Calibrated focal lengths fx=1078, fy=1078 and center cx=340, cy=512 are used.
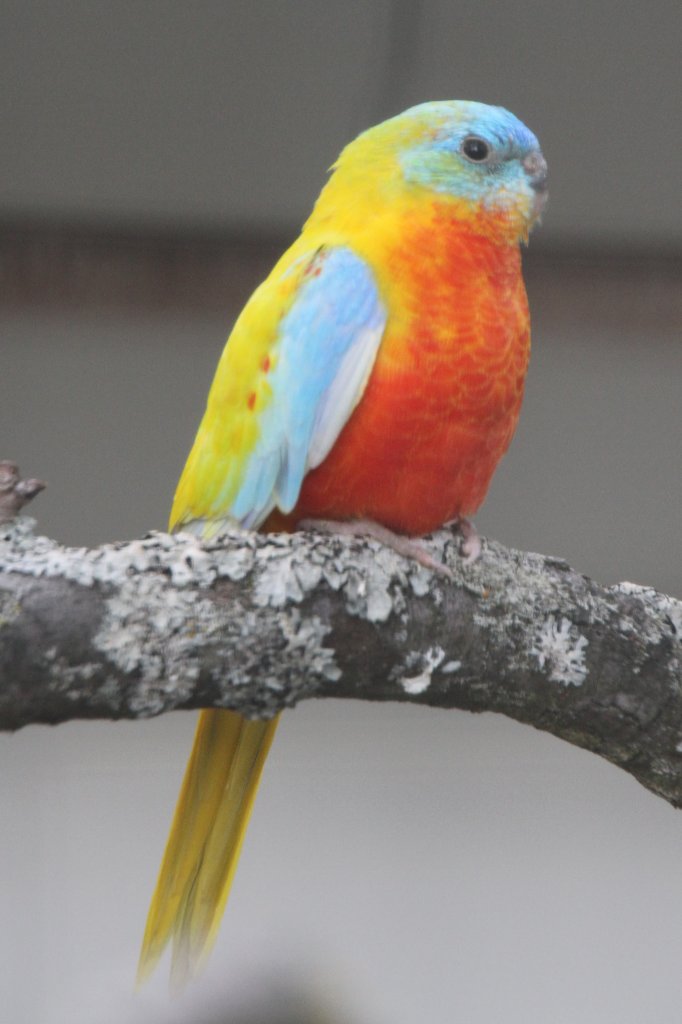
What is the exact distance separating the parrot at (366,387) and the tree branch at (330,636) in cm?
9

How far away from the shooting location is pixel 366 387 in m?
1.10

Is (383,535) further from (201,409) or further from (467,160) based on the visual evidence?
(201,409)

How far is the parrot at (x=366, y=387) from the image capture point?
3.61 ft

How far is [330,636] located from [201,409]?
1739 millimetres

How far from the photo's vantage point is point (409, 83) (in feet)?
7.34

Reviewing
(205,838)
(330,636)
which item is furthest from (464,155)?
(205,838)

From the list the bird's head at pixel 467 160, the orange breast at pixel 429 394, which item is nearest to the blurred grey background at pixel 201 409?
the bird's head at pixel 467 160

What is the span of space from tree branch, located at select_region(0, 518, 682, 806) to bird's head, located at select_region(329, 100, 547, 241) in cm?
39

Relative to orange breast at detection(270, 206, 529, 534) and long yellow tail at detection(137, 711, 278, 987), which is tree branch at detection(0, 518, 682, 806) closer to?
orange breast at detection(270, 206, 529, 534)

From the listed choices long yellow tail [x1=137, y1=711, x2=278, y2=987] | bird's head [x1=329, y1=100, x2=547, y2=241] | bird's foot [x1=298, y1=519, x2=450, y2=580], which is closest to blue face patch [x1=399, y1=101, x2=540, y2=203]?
bird's head [x1=329, y1=100, x2=547, y2=241]

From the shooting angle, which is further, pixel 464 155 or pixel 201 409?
pixel 201 409

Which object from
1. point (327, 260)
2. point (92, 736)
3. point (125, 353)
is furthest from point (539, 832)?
point (327, 260)

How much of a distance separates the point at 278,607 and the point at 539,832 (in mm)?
2186

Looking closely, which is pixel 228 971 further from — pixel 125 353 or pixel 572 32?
pixel 572 32
